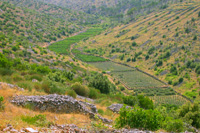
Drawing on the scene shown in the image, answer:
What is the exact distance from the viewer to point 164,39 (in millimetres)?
81188

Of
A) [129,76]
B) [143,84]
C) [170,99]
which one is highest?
[129,76]

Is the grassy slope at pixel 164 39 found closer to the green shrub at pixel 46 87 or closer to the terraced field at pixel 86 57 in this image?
the terraced field at pixel 86 57

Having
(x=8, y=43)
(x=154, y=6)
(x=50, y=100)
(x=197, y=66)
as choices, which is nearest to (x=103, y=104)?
(x=50, y=100)

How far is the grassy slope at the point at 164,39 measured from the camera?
64688 millimetres

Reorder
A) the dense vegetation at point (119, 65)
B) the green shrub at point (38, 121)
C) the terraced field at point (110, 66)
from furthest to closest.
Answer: the terraced field at point (110, 66) < the dense vegetation at point (119, 65) < the green shrub at point (38, 121)

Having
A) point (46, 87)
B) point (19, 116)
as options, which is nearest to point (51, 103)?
point (19, 116)

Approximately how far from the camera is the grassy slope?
6469 centimetres

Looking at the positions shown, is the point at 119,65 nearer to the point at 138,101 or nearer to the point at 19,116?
the point at 138,101

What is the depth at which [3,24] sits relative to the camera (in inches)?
3083

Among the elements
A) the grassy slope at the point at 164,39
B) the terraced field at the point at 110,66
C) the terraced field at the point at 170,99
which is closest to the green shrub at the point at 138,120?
the terraced field at the point at 170,99

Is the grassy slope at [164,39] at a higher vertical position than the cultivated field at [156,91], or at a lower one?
higher

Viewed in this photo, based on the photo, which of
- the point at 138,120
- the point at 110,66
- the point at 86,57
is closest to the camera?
the point at 138,120

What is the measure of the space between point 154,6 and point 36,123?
15130cm

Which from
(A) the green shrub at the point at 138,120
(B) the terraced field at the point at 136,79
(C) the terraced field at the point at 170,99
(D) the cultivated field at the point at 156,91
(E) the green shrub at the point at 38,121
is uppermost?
(E) the green shrub at the point at 38,121
